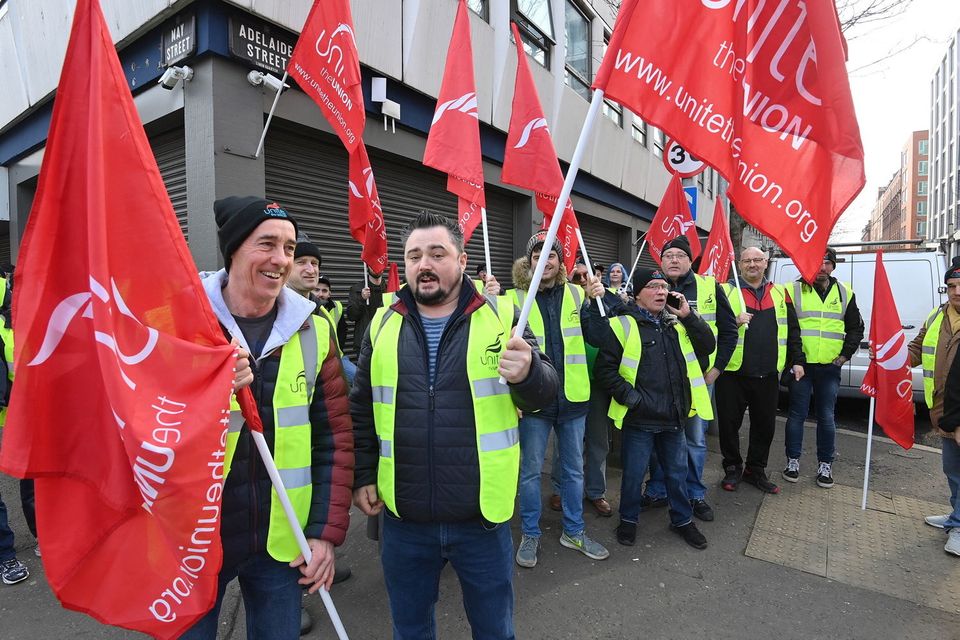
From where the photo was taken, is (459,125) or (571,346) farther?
(459,125)

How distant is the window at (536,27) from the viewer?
9938 mm

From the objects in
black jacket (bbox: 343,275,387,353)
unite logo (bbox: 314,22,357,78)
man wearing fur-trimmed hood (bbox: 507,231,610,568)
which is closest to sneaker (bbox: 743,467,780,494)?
man wearing fur-trimmed hood (bbox: 507,231,610,568)

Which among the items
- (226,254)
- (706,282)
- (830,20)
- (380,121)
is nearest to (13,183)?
(380,121)

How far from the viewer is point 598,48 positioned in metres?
12.9

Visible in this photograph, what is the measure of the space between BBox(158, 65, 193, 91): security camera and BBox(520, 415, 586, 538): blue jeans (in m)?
4.96

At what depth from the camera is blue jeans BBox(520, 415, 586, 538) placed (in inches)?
141

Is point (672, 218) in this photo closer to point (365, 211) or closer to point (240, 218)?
point (365, 211)

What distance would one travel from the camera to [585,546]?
3637mm

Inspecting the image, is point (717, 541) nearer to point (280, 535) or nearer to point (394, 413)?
point (394, 413)

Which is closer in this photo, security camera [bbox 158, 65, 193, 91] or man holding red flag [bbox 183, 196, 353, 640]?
man holding red flag [bbox 183, 196, 353, 640]

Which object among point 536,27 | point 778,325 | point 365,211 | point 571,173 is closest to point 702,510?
point 778,325

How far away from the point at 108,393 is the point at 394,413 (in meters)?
0.95

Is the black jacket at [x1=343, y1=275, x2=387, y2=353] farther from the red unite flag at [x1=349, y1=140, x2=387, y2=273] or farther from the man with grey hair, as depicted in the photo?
the man with grey hair

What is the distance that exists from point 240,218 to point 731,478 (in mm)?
4809
